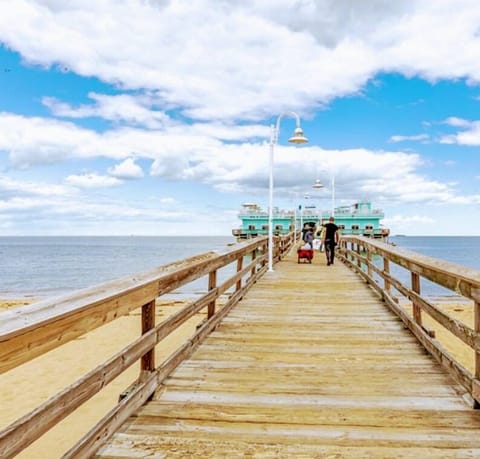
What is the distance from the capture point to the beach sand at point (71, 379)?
6.36m

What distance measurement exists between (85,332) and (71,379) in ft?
27.7

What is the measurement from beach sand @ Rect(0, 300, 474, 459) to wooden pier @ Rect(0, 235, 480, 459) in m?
3.35

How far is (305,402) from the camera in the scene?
10.1ft

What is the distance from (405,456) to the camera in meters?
2.33

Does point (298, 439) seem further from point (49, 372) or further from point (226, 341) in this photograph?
point (49, 372)

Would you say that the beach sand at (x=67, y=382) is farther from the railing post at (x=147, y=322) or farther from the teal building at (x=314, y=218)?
the teal building at (x=314, y=218)

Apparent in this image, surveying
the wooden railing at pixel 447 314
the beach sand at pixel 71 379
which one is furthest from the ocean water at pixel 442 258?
the beach sand at pixel 71 379

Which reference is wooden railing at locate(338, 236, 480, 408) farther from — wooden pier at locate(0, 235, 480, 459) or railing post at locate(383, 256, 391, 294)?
railing post at locate(383, 256, 391, 294)

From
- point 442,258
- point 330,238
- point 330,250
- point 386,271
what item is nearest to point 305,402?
point 386,271

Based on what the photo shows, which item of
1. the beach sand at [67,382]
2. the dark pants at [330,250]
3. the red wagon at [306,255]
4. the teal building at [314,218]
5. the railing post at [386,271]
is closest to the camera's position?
the beach sand at [67,382]

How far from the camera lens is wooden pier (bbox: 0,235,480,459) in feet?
6.72

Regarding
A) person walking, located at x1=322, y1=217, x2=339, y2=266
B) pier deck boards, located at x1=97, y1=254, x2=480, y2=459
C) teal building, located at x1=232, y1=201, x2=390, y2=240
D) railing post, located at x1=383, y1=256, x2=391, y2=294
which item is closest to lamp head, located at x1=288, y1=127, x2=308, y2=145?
person walking, located at x1=322, y1=217, x2=339, y2=266

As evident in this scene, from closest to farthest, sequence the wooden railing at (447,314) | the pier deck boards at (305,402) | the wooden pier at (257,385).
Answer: the wooden pier at (257,385)
the pier deck boards at (305,402)
the wooden railing at (447,314)

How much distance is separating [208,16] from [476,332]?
1119cm
